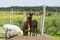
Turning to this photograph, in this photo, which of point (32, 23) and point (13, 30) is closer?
point (13, 30)

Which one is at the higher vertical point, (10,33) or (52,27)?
(10,33)

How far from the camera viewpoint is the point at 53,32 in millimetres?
13461

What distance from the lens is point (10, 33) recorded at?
30.6 feet

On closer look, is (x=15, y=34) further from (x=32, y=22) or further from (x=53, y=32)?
(x=53, y=32)

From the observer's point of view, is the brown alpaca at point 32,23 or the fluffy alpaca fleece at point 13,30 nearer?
the fluffy alpaca fleece at point 13,30

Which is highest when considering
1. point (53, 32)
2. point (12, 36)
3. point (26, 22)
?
point (26, 22)

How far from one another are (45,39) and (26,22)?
1467 millimetres

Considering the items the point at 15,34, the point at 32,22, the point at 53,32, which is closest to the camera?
the point at 15,34

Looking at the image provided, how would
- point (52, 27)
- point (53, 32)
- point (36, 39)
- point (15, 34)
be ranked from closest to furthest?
point (36, 39)
point (15, 34)
point (53, 32)
point (52, 27)

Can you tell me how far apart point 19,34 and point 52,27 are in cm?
557

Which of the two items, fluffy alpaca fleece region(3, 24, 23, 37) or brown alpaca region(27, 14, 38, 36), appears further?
brown alpaca region(27, 14, 38, 36)

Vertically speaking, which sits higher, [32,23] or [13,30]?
[32,23]

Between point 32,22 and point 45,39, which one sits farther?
point 32,22

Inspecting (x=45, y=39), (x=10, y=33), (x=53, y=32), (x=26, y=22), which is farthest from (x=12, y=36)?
(x=53, y=32)
